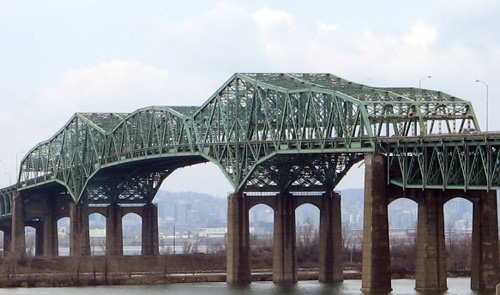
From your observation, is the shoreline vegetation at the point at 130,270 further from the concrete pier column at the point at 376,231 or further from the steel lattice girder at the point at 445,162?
the steel lattice girder at the point at 445,162

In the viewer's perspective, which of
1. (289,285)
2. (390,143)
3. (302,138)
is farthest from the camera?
(289,285)

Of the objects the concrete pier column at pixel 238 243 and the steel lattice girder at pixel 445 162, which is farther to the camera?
the concrete pier column at pixel 238 243

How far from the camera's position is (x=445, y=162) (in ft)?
387

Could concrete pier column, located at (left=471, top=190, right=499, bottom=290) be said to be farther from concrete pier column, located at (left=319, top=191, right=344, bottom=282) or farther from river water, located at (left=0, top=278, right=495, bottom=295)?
concrete pier column, located at (left=319, top=191, right=344, bottom=282)

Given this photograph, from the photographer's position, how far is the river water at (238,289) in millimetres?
135625

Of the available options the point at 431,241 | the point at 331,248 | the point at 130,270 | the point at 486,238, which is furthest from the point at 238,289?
the point at 130,270

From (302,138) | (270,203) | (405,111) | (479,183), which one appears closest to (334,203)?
(270,203)

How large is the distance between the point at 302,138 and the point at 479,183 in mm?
26692

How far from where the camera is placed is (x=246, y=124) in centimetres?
15150

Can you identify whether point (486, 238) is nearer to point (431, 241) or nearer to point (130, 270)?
point (431, 241)

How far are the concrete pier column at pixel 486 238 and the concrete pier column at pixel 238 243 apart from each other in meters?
32.3

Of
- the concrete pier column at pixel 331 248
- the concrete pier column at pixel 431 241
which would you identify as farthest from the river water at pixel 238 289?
the concrete pier column at pixel 431 241

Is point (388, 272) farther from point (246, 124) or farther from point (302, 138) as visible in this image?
point (246, 124)

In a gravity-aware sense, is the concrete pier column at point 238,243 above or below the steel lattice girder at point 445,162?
below
